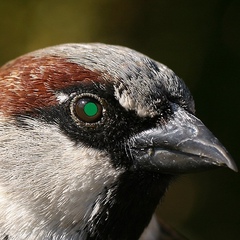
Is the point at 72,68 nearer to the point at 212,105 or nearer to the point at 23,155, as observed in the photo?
the point at 23,155

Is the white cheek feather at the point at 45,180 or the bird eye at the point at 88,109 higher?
the bird eye at the point at 88,109

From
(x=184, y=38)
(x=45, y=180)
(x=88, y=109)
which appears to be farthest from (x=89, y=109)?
(x=184, y=38)

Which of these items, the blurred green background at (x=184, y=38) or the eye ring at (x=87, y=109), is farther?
the blurred green background at (x=184, y=38)

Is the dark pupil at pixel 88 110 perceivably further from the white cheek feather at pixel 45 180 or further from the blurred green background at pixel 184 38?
the blurred green background at pixel 184 38

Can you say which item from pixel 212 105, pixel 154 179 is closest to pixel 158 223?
pixel 154 179

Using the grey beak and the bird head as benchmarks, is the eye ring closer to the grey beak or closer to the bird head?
the bird head

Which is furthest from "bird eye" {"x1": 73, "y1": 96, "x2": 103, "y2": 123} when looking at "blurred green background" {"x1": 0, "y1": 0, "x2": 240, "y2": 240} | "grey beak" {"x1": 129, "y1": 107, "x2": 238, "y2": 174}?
"blurred green background" {"x1": 0, "y1": 0, "x2": 240, "y2": 240}

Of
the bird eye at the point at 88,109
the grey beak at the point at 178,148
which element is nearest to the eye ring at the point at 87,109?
the bird eye at the point at 88,109

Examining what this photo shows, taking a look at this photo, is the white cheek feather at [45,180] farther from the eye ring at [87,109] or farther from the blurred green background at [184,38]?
the blurred green background at [184,38]
